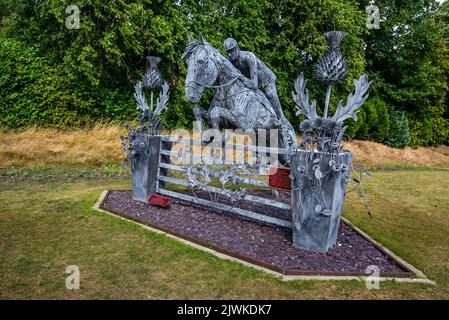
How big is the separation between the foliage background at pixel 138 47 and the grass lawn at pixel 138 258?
6.53m

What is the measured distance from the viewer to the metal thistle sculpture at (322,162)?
13.3ft

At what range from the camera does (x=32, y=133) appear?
1108 cm

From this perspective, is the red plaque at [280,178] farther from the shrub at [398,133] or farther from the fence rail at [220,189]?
the shrub at [398,133]

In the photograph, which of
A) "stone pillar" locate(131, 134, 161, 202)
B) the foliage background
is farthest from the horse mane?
the foliage background

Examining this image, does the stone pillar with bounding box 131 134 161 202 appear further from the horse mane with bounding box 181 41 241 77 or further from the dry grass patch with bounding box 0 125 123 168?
the dry grass patch with bounding box 0 125 123 168

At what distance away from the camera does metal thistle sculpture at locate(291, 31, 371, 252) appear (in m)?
4.04

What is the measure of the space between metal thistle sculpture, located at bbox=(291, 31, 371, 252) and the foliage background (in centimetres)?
945

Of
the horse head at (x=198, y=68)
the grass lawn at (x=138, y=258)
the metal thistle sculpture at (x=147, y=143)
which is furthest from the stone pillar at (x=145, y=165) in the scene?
the horse head at (x=198, y=68)

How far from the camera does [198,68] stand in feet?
17.1

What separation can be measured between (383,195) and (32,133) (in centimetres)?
1043

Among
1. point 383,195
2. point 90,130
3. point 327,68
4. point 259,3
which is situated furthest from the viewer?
point 259,3
